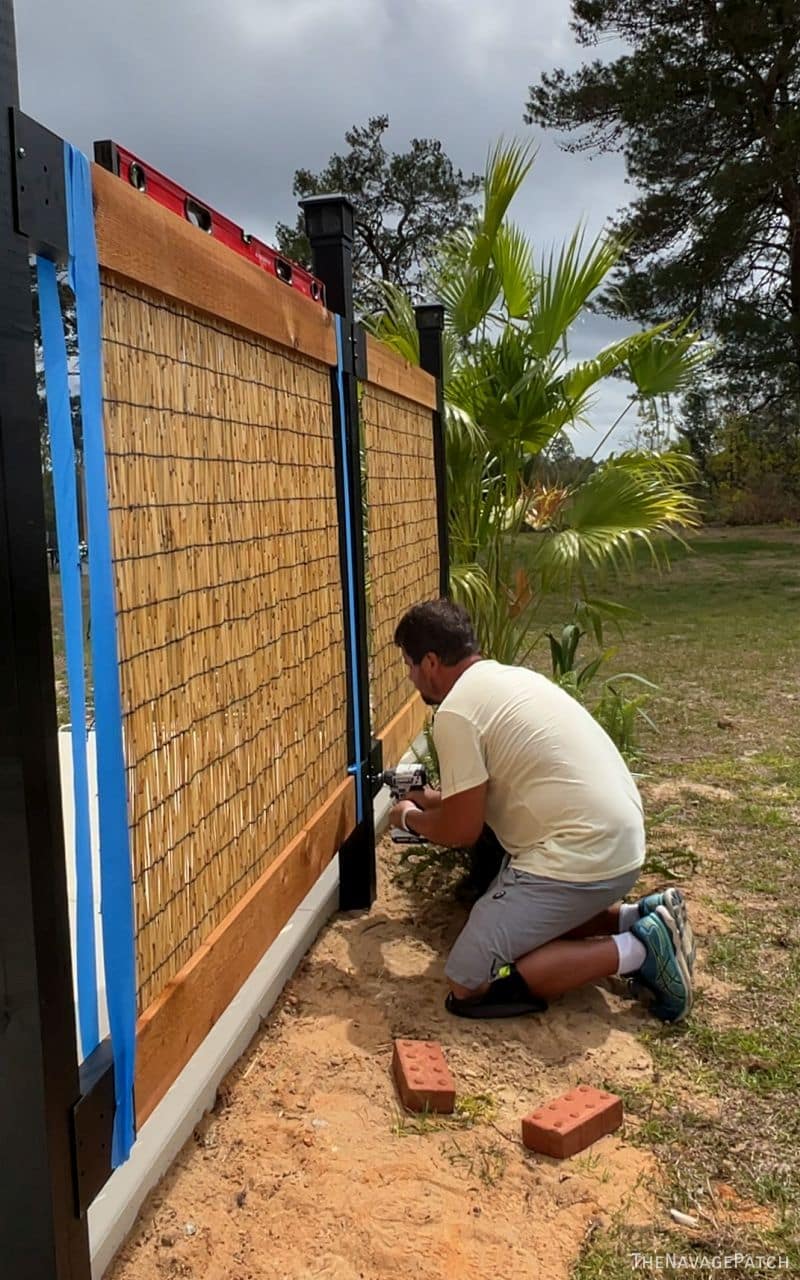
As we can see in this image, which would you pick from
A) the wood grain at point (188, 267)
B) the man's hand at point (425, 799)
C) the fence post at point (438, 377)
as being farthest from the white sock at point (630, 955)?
the fence post at point (438, 377)

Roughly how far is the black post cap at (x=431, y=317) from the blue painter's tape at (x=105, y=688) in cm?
418

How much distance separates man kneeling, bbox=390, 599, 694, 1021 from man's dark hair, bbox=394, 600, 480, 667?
12cm

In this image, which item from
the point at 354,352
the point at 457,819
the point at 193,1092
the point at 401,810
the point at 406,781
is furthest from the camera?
the point at 406,781

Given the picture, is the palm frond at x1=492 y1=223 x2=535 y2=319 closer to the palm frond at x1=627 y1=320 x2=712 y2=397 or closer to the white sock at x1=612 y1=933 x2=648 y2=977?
the palm frond at x1=627 y1=320 x2=712 y2=397

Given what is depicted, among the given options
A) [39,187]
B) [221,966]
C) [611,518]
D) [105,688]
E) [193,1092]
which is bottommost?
[193,1092]

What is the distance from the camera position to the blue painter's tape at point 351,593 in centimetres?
356

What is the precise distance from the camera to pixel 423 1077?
2.62 meters

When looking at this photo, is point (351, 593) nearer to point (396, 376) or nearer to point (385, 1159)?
point (396, 376)

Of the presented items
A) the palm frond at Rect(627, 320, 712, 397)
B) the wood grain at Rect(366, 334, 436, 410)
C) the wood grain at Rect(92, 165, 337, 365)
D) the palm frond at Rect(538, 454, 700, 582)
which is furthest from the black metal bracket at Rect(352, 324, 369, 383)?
the palm frond at Rect(627, 320, 712, 397)

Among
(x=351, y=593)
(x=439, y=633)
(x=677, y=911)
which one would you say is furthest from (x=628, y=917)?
(x=351, y=593)

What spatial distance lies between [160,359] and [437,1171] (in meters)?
1.85

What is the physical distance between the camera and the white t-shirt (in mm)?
3102

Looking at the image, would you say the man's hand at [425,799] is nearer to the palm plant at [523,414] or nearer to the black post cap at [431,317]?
the palm plant at [523,414]

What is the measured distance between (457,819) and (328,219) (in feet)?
6.80
